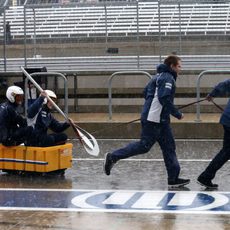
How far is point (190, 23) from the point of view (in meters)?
18.6

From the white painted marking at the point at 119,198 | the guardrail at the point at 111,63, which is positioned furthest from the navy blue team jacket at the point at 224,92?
the guardrail at the point at 111,63

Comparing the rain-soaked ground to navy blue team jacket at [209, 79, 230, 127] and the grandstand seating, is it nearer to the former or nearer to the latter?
navy blue team jacket at [209, 79, 230, 127]

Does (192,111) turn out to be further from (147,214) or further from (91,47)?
(147,214)

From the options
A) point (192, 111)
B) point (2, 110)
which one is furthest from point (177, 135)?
point (2, 110)

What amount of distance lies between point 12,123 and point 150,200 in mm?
2758

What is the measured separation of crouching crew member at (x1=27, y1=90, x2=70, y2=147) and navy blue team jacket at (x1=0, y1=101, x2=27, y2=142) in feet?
0.62

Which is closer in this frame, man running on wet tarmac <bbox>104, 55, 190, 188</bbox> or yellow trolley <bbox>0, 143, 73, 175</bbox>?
man running on wet tarmac <bbox>104, 55, 190, 188</bbox>

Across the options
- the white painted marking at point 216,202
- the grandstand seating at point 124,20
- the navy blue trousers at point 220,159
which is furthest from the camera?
the grandstand seating at point 124,20

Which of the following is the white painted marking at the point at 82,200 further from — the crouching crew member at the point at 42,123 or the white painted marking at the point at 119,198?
the crouching crew member at the point at 42,123

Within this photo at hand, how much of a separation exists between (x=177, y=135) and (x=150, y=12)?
455 centimetres

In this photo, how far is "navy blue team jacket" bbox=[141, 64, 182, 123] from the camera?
30.9ft

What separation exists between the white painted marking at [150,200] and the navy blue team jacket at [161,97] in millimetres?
1039

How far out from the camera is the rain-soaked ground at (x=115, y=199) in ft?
25.1

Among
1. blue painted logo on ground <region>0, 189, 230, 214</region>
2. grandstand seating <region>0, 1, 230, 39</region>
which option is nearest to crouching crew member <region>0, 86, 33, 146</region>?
blue painted logo on ground <region>0, 189, 230, 214</region>
